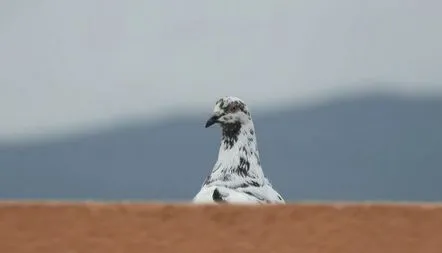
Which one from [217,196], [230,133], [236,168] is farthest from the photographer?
[230,133]

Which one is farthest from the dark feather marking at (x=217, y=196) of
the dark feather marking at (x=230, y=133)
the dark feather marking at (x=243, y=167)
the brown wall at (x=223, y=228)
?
the brown wall at (x=223, y=228)

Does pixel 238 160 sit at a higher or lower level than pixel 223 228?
lower

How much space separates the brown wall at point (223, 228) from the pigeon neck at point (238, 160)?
1.03m

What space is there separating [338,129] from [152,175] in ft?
1.55

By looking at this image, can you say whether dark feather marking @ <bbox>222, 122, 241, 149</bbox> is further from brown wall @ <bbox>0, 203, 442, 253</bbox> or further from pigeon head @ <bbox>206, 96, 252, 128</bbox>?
brown wall @ <bbox>0, 203, 442, 253</bbox>

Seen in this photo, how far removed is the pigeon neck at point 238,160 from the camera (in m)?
1.55

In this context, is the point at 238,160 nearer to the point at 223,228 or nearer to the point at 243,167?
the point at 243,167

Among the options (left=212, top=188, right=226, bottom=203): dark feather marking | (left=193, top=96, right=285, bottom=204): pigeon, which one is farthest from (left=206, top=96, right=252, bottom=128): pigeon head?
(left=212, top=188, right=226, bottom=203): dark feather marking

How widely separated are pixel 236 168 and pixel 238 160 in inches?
1.1

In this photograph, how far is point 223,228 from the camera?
471 millimetres

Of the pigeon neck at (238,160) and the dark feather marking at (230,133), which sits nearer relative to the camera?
the pigeon neck at (238,160)

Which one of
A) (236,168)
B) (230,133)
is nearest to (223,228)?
(236,168)

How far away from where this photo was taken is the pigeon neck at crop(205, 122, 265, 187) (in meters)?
1.55

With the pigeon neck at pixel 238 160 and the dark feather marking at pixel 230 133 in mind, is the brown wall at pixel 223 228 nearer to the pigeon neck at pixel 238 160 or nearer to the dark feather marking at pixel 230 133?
the pigeon neck at pixel 238 160
